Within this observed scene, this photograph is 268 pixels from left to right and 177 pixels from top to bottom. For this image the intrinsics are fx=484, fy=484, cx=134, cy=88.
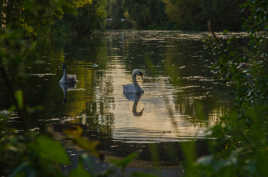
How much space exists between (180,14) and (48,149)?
8396cm

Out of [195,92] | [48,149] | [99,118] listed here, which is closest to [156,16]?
[195,92]

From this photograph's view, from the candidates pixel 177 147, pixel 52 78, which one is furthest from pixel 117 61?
pixel 177 147

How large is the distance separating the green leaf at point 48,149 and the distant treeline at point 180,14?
185 feet

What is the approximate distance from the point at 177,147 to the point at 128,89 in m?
7.48

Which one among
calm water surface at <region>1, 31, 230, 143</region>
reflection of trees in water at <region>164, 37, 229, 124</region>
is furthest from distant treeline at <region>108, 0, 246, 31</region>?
calm water surface at <region>1, 31, 230, 143</region>

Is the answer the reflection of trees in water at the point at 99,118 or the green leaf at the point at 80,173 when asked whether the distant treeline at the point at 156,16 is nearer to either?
the reflection of trees in water at the point at 99,118

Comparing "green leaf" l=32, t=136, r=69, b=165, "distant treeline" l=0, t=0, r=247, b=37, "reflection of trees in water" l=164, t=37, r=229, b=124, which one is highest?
"distant treeline" l=0, t=0, r=247, b=37

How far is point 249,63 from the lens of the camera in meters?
5.76

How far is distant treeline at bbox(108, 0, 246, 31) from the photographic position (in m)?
74.8

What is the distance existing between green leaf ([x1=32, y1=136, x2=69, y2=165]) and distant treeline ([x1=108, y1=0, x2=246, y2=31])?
5651cm

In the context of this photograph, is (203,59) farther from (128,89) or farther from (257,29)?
(257,29)

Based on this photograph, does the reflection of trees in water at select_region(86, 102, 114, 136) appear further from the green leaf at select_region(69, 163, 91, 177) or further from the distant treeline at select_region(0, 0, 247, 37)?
the distant treeline at select_region(0, 0, 247, 37)

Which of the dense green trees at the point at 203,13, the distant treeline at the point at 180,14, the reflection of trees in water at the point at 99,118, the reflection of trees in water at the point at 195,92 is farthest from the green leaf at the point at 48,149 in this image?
the dense green trees at the point at 203,13

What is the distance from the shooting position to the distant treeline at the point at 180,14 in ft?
245
